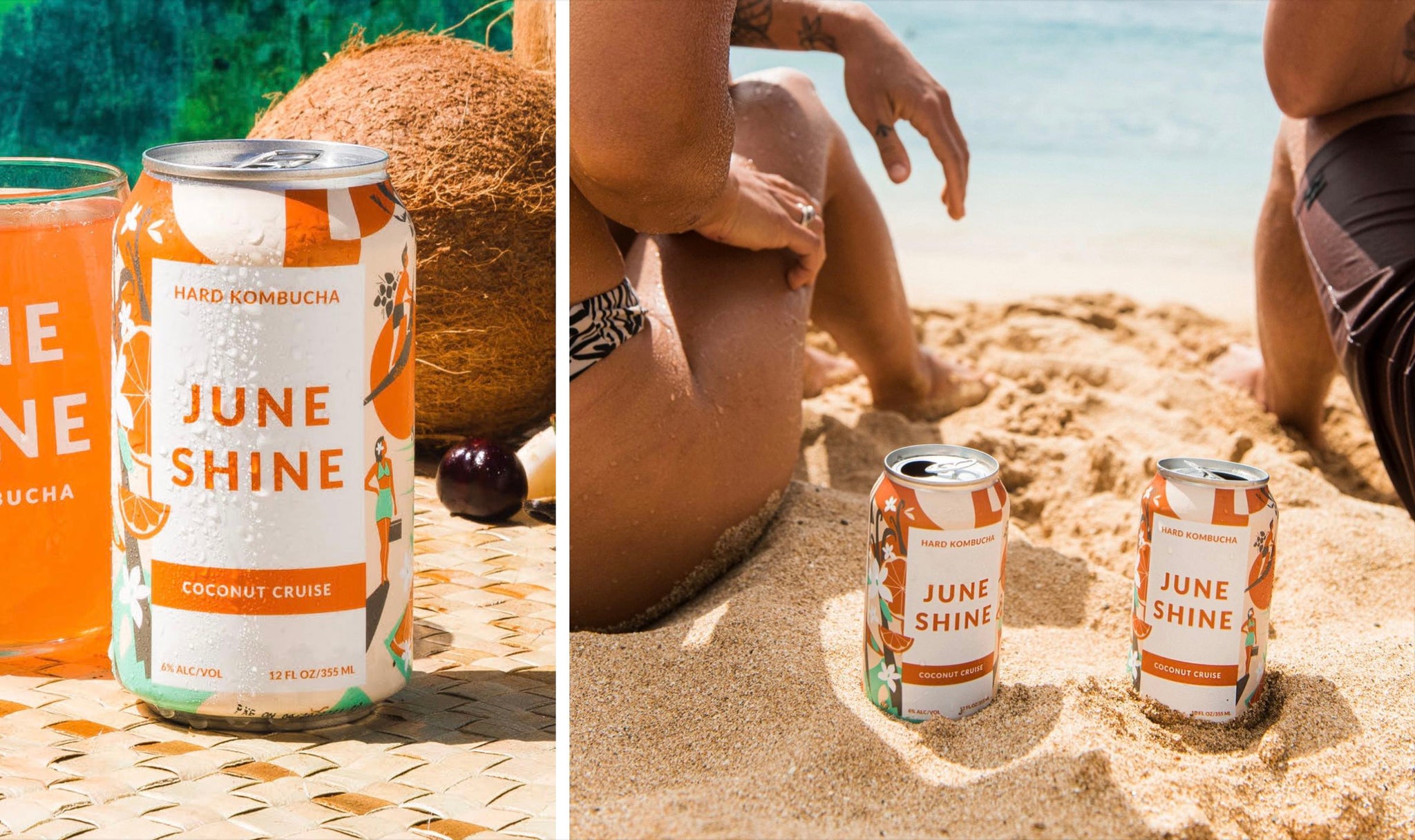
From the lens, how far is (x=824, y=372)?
6.55 ft

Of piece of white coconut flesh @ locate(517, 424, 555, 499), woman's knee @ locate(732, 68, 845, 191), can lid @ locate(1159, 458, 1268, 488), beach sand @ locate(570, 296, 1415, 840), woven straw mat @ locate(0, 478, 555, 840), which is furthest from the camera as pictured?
woman's knee @ locate(732, 68, 845, 191)

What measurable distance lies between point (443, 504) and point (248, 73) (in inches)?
24.9

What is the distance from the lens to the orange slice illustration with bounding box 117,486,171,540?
2.64 ft

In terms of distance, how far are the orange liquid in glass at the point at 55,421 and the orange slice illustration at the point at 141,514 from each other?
0.16 metres

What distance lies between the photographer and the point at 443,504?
131 cm

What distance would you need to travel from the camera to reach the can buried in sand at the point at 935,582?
36.6 inches

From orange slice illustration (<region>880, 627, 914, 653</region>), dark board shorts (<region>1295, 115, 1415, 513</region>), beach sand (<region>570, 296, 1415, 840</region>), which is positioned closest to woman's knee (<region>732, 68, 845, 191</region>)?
beach sand (<region>570, 296, 1415, 840</region>)

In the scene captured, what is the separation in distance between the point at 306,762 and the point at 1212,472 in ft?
2.21

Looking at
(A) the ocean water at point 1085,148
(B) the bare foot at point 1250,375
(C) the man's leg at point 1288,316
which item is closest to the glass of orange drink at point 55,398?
(C) the man's leg at point 1288,316

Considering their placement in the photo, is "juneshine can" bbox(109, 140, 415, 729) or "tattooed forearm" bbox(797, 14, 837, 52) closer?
"juneshine can" bbox(109, 140, 415, 729)

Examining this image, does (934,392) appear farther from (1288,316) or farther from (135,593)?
(135,593)

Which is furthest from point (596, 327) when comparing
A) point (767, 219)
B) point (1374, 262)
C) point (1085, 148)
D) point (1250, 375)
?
point (1085, 148)

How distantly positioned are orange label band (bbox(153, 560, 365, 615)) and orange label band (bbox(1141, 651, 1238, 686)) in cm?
61

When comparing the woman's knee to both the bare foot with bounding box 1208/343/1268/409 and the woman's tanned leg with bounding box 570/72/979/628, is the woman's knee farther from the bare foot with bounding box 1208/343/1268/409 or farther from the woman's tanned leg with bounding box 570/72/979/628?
the bare foot with bounding box 1208/343/1268/409
